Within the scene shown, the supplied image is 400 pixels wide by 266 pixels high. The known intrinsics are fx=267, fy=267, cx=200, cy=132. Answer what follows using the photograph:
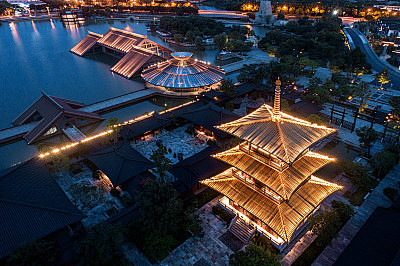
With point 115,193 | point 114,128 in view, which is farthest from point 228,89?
point 115,193

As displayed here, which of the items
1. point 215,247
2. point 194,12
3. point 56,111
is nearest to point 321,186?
point 215,247

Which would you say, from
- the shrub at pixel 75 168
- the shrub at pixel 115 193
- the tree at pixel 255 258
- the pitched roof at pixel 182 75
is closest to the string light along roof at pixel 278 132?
the tree at pixel 255 258

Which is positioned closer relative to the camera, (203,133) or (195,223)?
(195,223)

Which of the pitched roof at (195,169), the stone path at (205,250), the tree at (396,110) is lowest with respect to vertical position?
the stone path at (205,250)

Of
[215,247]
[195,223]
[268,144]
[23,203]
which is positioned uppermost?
[268,144]

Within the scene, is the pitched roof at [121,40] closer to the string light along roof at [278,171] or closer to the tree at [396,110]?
the tree at [396,110]

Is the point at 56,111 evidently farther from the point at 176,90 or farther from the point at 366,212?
the point at 366,212
